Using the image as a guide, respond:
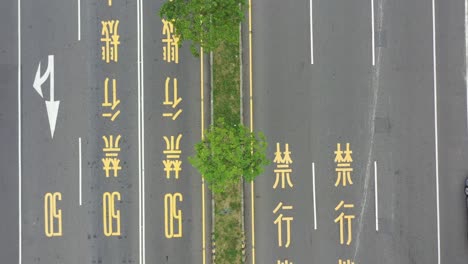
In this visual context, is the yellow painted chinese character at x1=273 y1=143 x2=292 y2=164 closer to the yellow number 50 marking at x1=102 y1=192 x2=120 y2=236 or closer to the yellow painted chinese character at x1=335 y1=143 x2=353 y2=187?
the yellow painted chinese character at x1=335 y1=143 x2=353 y2=187

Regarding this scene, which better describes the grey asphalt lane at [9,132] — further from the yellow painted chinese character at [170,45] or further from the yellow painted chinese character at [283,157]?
the yellow painted chinese character at [283,157]

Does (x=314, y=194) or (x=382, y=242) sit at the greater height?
Result: (x=314, y=194)

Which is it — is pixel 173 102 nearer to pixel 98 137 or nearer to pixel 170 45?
pixel 170 45

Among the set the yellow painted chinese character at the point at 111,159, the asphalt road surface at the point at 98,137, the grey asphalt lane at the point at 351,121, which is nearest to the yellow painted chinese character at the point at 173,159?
the asphalt road surface at the point at 98,137

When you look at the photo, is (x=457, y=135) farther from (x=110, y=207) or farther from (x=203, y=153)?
(x=110, y=207)

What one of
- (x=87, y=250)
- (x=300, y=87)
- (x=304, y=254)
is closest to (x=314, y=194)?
(x=304, y=254)

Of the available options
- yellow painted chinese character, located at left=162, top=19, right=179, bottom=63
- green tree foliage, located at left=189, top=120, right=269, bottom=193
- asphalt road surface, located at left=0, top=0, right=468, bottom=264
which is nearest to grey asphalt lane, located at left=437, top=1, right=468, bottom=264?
asphalt road surface, located at left=0, top=0, right=468, bottom=264
